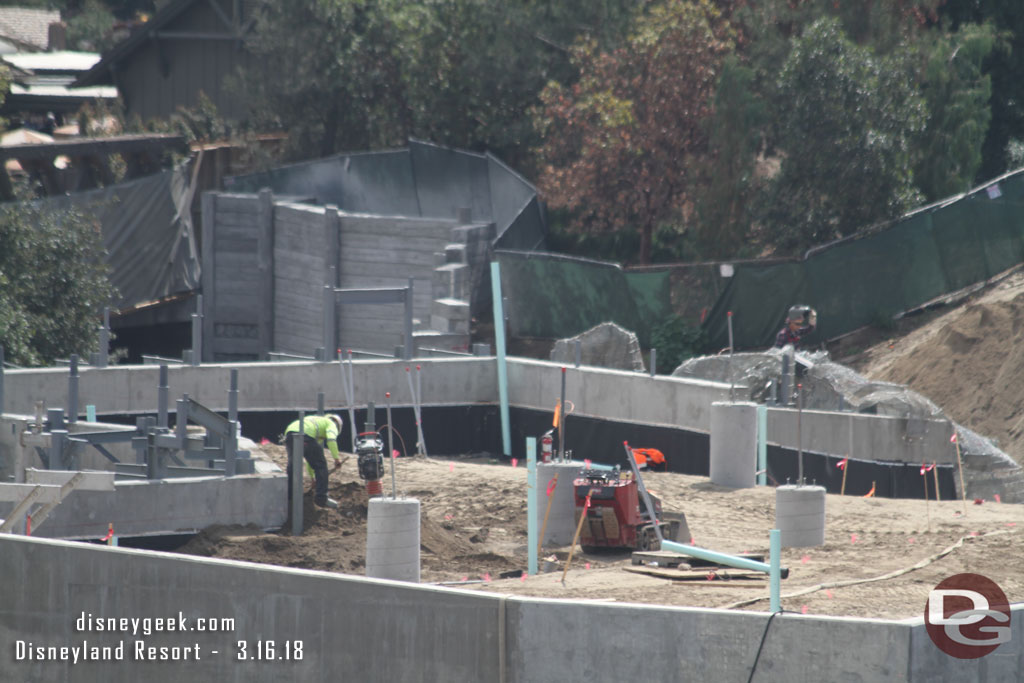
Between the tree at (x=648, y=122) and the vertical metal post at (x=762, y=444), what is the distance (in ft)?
37.4

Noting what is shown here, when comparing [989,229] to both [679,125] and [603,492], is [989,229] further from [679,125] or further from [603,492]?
[603,492]

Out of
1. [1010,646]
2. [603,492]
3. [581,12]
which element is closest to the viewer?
[1010,646]

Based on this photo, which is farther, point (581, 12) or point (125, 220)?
point (581, 12)

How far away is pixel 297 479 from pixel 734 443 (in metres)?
5.61

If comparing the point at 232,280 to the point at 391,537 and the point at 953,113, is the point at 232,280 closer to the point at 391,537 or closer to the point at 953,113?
the point at 953,113

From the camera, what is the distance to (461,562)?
15.7m

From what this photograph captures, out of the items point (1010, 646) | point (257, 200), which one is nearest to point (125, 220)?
point (257, 200)

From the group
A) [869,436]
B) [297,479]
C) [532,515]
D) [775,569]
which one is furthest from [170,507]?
[869,436]

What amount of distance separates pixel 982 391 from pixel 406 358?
28.6 feet

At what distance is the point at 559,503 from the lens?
615 inches

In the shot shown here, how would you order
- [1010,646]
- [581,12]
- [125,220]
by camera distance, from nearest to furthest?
1. [1010,646]
2. [125,220]
3. [581,12]

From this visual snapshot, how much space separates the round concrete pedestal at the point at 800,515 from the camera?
1506 cm

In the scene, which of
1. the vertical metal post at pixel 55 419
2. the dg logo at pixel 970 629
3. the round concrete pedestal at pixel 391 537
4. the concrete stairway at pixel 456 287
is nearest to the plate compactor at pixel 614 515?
the round concrete pedestal at pixel 391 537

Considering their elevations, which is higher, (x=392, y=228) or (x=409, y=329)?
(x=392, y=228)
